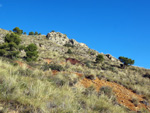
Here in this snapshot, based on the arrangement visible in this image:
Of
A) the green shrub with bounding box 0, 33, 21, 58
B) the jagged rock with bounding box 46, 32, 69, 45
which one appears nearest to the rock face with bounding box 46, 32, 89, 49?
the jagged rock with bounding box 46, 32, 69, 45

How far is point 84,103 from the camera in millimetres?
4988

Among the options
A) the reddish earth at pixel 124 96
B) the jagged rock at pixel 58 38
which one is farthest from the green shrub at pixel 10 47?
the jagged rock at pixel 58 38

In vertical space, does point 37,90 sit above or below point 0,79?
below

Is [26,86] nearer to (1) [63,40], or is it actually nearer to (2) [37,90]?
(2) [37,90]

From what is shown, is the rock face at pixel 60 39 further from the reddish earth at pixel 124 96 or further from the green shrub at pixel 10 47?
the reddish earth at pixel 124 96

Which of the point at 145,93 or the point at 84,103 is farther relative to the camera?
the point at 145,93

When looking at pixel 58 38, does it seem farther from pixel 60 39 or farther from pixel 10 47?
pixel 10 47

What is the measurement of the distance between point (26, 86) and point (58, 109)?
1766mm

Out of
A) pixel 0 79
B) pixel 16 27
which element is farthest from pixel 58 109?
pixel 16 27

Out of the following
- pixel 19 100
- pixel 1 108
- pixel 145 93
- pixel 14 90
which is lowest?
pixel 1 108

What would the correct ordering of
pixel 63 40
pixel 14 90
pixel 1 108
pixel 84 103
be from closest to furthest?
pixel 1 108 < pixel 14 90 < pixel 84 103 < pixel 63 40

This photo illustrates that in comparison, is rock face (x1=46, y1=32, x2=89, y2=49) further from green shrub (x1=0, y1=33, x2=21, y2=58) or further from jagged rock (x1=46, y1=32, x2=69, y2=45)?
green shrub (x1=0, y1=33, x2=21, y2=58)

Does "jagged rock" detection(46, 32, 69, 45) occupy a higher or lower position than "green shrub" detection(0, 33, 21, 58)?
higher

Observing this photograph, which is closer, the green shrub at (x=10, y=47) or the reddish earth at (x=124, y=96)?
the reddish earth at (x=124, y=96)
